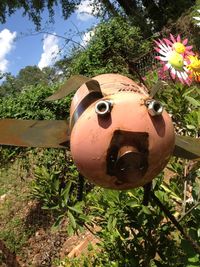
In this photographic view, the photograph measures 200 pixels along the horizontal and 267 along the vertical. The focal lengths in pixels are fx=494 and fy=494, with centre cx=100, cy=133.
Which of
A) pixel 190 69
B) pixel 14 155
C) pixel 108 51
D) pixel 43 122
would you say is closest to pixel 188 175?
pixel 190 69

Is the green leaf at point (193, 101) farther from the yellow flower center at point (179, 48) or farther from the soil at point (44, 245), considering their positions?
the soil at point (44, 245)

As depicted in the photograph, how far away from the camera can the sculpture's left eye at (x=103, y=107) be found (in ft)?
Answer: 2.99

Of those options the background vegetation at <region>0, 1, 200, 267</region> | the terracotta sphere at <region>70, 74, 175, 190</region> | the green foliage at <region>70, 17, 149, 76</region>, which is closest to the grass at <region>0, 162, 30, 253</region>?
the background vegetation at <region>0, 1, 200, 267</region>

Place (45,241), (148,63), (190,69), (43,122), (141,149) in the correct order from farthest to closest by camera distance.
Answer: (148,63)
(45,241)
(190,69)
(43,122)
(141,149)

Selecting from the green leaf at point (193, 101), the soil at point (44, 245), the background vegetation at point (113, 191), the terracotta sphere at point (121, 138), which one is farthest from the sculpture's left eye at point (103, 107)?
the soil at point (44, 245)

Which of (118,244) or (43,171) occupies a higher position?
(43,171)

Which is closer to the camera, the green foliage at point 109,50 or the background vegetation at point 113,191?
the background vegetation at point 113,191

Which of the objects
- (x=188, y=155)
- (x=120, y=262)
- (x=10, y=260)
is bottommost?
(x=10, y=260)

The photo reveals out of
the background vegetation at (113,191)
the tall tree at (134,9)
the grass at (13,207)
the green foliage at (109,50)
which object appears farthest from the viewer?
the tall tree at (134,9)

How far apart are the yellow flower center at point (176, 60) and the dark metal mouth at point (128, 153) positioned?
1051 mm

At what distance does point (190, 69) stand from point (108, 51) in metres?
6.03

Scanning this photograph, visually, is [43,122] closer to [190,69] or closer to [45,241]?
[190,69]

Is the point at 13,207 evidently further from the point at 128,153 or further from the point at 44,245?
the point at 128,153

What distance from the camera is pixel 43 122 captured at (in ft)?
3.67
